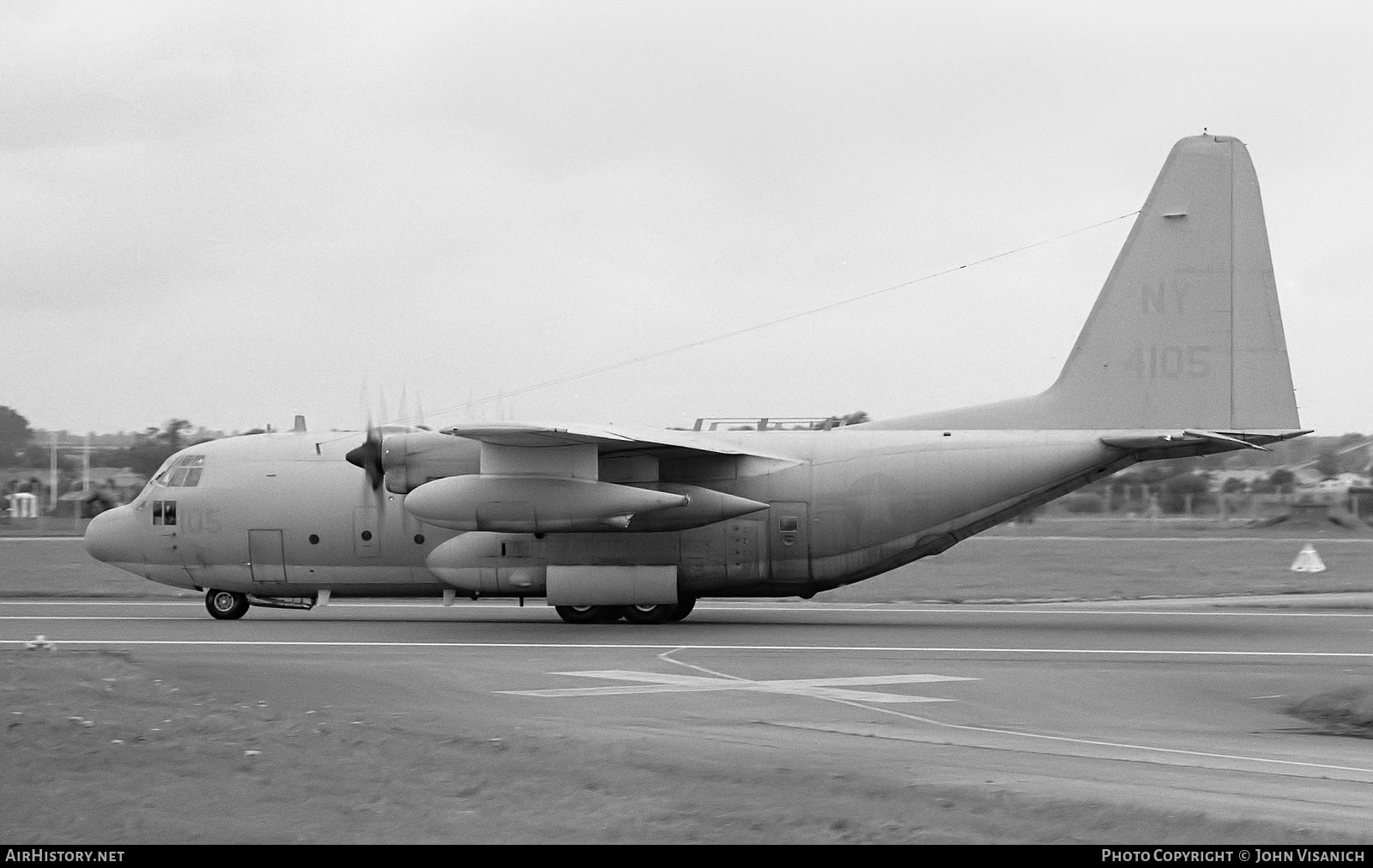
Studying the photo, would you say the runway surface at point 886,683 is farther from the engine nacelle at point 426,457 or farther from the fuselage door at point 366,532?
the engine nacelle at point 426,457

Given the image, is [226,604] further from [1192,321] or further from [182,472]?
[1192,321]

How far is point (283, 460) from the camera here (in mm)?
23859

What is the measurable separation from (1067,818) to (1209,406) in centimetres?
1567

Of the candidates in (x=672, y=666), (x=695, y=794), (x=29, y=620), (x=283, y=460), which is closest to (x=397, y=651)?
(x=672, y=666)

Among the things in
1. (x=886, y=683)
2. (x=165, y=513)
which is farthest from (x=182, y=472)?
(x=886, y=683)

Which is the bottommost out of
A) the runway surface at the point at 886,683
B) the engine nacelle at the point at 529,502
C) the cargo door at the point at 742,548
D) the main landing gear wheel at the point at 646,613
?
the runway surface at the point at 886,683

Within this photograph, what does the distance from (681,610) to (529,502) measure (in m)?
3.75

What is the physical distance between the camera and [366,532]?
912 inches

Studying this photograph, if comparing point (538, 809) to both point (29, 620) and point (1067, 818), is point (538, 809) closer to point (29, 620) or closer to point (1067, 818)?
point (1067, 818)

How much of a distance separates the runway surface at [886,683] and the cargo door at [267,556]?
81 centimetres

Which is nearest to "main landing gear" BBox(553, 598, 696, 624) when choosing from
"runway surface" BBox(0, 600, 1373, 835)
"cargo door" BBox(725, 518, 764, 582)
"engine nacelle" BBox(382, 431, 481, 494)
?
"runway surface" BBox(0, 600, 1373, 835)

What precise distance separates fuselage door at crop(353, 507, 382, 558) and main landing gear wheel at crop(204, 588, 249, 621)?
2.69 meters

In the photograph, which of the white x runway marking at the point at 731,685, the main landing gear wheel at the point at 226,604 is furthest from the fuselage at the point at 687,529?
the white x runway marking at the point at 731,685

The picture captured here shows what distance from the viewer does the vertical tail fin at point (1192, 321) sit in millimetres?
21688
